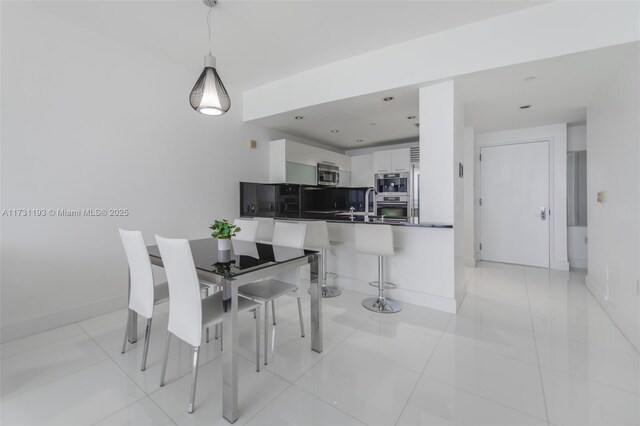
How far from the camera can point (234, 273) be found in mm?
1468

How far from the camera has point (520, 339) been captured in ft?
7.23

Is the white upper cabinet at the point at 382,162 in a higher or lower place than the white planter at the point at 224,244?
higher

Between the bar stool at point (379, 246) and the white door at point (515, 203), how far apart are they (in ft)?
9.62

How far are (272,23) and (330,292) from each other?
9.36 feet

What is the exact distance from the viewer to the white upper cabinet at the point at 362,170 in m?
5.77

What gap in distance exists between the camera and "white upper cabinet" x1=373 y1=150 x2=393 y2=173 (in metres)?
5.29

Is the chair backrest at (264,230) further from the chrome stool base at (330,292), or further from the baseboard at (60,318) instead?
the baseboard at (60,318)

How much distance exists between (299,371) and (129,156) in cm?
270

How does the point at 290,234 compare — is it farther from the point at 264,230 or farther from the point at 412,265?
the point at 412,265

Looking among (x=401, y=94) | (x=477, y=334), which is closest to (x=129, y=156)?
(x=401, y=94)

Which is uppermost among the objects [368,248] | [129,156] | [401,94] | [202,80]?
[401,94]

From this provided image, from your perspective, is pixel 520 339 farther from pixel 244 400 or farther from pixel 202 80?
pixel 202 80

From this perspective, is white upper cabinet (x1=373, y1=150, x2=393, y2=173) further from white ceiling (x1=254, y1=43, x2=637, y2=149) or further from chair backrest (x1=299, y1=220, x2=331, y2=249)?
chair backrest (x1=299, y1=220, x2=331, y2=249)

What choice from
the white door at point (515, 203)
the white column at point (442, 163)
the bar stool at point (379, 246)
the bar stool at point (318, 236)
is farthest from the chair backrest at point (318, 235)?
the white door at point (515, 203)
